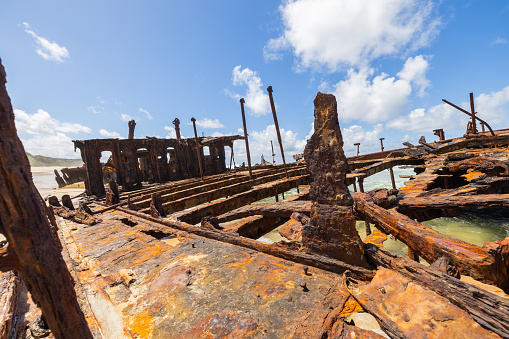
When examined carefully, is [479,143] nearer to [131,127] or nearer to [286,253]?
[286,253]

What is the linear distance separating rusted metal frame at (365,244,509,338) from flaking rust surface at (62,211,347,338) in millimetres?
610

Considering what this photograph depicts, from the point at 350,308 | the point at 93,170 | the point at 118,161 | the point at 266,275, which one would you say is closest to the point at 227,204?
the point at 266,275

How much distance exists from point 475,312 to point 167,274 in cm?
267

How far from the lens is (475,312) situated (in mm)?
1310

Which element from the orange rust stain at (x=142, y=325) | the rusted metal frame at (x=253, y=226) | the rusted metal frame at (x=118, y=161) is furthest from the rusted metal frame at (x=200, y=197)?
the rusted metal frame at (x=118, y=161)

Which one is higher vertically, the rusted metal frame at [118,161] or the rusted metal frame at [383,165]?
the rusted metal frame at [118,161]

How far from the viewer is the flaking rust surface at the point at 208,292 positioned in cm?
158

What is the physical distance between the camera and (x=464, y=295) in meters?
1.42

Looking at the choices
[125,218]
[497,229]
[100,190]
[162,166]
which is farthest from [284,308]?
[162,166]

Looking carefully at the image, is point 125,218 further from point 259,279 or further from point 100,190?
point 100,190

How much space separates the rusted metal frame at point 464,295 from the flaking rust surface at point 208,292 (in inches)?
24.0

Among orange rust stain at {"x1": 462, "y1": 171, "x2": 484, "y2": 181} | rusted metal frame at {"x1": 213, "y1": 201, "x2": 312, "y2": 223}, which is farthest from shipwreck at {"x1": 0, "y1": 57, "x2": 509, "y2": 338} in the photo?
orange rust stain at {"x1": 462, "y1": 171, "x2": 484, "y2": 181}

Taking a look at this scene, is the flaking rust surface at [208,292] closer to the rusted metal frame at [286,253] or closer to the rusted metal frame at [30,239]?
the rusted metal frame at [286,253]

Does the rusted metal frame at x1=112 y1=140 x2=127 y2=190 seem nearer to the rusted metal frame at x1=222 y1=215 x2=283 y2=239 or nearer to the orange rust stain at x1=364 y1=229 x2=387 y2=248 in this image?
the rusted metal frame at x1=222 y1=215 x2=283 y2=239
